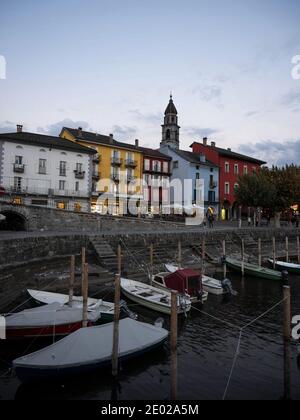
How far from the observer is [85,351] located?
10695 millimetres

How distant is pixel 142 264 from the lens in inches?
1089

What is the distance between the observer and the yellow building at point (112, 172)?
5250 cm

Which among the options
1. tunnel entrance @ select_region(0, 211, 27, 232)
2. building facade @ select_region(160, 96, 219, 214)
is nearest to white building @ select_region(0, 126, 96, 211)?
tunnel entrance @ select_region(0, 211, 27, 232)

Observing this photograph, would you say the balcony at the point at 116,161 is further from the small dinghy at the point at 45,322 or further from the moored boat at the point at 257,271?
the small dinghy at the point at 45,322

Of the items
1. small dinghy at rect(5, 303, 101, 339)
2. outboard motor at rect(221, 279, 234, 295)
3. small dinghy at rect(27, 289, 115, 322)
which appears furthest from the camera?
outboard motor at rect(221, 279, 234, 295)

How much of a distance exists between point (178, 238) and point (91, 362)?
2320 centimetres

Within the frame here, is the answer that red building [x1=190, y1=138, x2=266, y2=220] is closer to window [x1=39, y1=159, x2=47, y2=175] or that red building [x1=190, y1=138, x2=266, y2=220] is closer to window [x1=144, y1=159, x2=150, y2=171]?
window [x1=144, y1=159, x2=150, y2=171]

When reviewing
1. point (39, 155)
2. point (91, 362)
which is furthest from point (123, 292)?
point (39, 155)

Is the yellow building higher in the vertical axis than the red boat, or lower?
higher

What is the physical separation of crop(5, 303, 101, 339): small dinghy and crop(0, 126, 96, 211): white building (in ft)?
93.4

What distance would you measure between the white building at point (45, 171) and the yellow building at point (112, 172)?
3839mm

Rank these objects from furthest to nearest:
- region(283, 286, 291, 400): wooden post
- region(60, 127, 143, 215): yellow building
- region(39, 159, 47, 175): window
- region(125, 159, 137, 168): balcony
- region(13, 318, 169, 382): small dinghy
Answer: region(125, 159, 137, 168): balcony
region(60, 127, 143, 215): yellow building
region(39, 159, 47, 175): window
region(13, 318, 169, 382): small dinghy
region(283, 286, 291, 400): wooden post

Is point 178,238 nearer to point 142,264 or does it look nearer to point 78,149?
point 142,264

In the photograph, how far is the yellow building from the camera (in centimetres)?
5250
